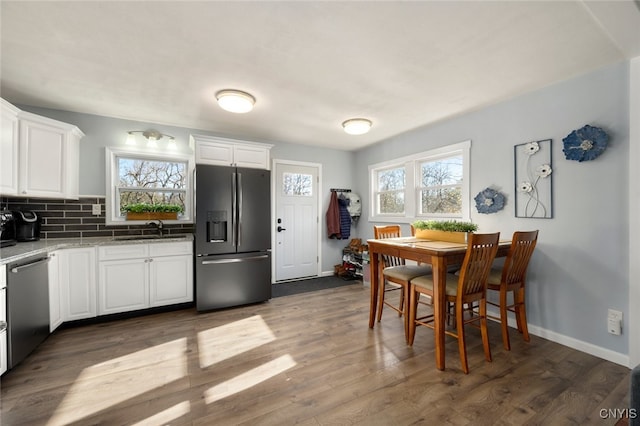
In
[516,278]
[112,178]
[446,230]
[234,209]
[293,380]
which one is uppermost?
[112,178]

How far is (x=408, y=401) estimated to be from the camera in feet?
5.51

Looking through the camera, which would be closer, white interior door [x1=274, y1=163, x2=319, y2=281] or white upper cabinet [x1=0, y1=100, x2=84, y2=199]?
white upper cabinet [x1=0, y1=100, x2=84, y2=199]

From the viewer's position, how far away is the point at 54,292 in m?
2.55

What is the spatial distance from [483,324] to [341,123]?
2.75 metres

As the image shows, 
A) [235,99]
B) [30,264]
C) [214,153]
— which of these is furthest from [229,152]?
[30,264]

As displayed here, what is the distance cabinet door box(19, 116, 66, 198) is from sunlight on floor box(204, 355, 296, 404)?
2.67 meters

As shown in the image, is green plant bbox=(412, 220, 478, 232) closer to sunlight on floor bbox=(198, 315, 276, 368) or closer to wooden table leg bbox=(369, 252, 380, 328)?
wooden table leg bbox=(369, 252, 380, 328)

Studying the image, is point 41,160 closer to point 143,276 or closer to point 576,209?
point 143,276

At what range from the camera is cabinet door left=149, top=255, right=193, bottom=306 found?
3078 mm

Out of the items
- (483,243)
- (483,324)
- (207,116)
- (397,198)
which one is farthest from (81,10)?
(397,198)

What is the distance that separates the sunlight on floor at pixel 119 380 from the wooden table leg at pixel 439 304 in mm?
1917

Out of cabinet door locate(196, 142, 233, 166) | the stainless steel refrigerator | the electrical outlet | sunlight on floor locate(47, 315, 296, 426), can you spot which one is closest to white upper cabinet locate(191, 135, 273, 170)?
cabinet door locate(196, 142, 233, 166)

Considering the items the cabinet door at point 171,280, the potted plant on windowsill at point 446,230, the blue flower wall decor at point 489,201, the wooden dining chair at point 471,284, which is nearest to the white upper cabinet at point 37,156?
the cabinet door at point 171,280

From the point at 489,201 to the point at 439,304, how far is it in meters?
1.55
